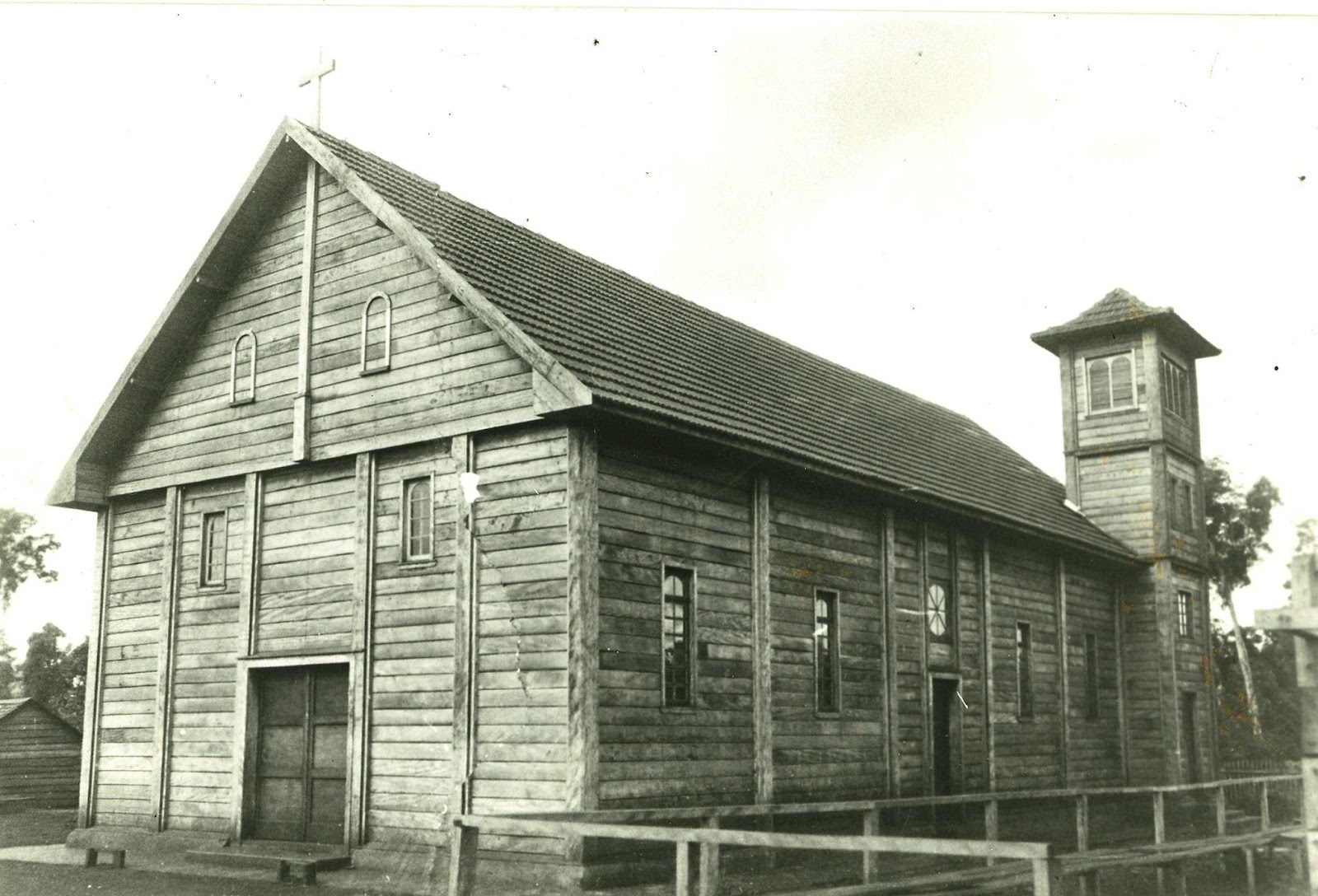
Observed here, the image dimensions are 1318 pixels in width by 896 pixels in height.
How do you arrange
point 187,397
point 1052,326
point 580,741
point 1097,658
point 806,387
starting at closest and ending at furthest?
point 580,741 < point 187,397 < point 806,387 < point 1097,658 < point 1052,326

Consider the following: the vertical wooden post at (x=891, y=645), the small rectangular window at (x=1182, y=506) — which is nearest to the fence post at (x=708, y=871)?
the vertical wooden post at (x=891, y=645)

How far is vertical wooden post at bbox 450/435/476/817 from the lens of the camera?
1493 cm

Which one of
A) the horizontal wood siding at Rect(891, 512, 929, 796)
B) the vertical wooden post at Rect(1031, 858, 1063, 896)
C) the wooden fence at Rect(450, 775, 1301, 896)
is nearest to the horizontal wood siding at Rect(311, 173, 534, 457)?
the wooden fence at Rect(450, 775, 1301, 896)

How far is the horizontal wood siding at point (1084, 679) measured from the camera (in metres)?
25.9

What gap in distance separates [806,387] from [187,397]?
989 cm

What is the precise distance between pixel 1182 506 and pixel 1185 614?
2445mm

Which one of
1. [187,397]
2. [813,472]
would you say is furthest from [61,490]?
[813,472]

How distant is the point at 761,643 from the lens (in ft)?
56.6

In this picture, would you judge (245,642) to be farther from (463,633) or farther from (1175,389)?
(1175,389)

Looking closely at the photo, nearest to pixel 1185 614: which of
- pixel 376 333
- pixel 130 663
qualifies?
pixel 376 333

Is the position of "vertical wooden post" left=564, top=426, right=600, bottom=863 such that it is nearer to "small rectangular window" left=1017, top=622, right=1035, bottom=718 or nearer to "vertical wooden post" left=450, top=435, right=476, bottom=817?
"vertical wooden post" left=450, top=435, right=476, bottom=817

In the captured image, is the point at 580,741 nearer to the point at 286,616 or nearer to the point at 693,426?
the point at 693,426

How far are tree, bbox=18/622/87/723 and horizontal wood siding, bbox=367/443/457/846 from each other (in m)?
27.6

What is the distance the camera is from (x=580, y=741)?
14.1 metres
